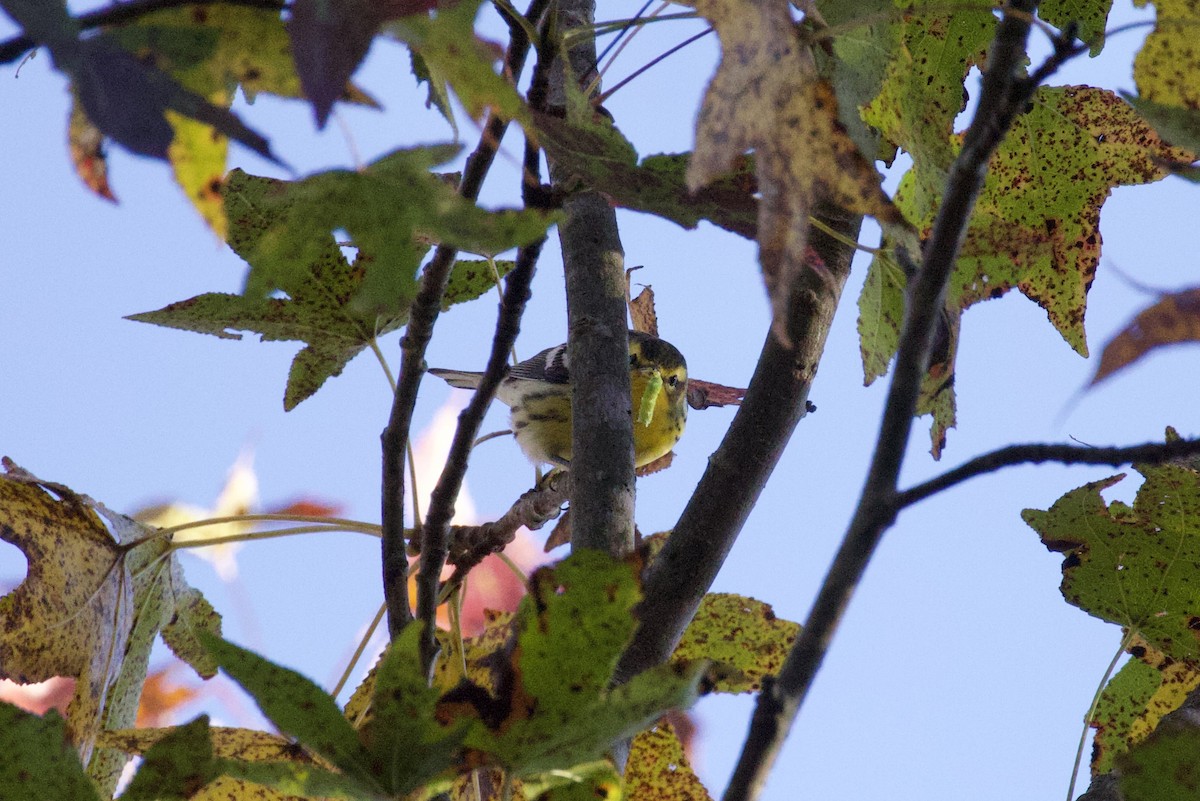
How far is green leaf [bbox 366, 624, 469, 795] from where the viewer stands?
0.40 meters

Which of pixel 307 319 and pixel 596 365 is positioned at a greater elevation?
pixel 596 365

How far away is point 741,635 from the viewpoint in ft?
2.56

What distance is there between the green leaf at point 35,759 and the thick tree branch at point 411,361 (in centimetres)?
19

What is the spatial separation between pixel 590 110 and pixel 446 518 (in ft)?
0.77

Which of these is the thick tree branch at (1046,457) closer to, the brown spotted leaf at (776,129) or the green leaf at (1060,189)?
the brown spotted leaf at (776,129)

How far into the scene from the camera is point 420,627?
391 mm

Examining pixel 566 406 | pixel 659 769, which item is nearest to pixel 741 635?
pixel 659 769

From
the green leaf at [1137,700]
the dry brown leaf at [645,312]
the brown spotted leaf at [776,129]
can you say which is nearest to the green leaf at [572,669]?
the brown spotted leaf at [776,129]

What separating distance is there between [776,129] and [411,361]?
24 centimetres

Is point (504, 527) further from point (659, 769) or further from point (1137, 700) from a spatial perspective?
point (1137, 700)

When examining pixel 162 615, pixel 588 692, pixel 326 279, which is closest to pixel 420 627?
pixel 588 692

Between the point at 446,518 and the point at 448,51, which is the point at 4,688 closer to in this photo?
the point at 446,518

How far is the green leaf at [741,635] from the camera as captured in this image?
0.77m

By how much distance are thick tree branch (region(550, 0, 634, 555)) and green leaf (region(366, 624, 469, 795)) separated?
1.25 ft
